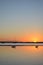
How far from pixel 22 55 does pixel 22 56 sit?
0.05 feet

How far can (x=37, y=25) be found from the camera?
1.28 m

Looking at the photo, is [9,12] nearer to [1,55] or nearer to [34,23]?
[34,23]

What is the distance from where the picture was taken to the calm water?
1279 millimetres

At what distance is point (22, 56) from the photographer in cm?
129

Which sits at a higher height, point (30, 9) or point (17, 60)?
point (30, 9)

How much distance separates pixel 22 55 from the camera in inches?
50.8

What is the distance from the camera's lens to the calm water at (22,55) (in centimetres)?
128

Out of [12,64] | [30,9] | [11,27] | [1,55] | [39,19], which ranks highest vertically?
[30,9]

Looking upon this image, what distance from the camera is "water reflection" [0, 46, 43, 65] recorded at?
1.28m

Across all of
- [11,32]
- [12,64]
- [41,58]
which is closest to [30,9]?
[11,32]

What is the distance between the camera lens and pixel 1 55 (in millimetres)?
1276

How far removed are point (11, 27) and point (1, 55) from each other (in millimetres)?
404

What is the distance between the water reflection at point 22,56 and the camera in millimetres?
1279

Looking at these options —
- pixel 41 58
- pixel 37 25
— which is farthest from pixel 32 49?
pixel 37 25
